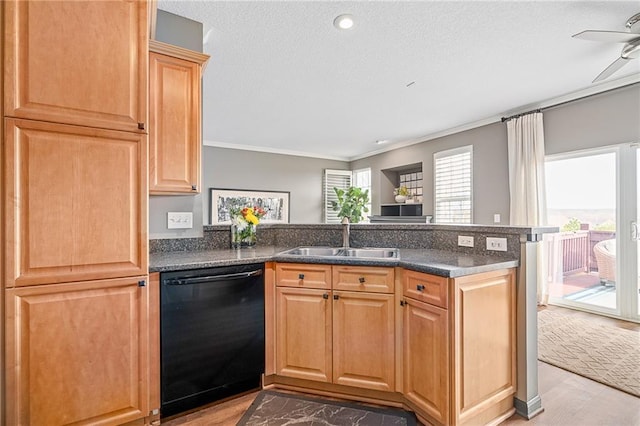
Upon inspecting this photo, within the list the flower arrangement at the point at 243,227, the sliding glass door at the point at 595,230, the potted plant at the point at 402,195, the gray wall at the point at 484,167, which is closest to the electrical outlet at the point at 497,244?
the flower arrangement at the point at 243,227

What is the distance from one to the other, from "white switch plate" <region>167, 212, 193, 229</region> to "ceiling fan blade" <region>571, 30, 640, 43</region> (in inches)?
120

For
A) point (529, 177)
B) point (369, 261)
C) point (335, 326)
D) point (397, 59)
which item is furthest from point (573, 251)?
point (335, 326)

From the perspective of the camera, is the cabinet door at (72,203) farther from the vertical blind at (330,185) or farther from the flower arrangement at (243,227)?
the vertical blind at (330,185)

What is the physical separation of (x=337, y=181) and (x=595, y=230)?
500 centimetres

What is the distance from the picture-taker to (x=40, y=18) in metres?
1.41

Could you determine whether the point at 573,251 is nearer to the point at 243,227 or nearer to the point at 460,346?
the point at 460,346

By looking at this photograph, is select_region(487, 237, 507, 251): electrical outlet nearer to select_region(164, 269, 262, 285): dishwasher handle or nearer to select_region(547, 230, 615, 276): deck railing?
select_region(164, 269, 262, 285): dishwasher handle

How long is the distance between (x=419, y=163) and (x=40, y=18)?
560 cm

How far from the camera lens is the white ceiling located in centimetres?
224

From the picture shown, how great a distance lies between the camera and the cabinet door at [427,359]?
5.46 feet

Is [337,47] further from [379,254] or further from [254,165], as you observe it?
[254,165]

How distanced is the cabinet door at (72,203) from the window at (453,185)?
4826 mm

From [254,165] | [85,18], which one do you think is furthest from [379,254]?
[254,165]

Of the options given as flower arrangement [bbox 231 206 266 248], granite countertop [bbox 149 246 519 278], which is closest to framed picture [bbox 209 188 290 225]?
flower arrangement [bbox 231 206 266 248]
